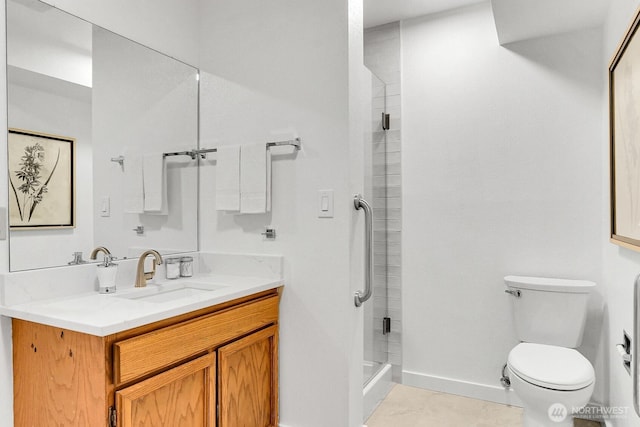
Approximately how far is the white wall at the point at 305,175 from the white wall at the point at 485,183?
0.87 m

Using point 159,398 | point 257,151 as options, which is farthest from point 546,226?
point 159,398

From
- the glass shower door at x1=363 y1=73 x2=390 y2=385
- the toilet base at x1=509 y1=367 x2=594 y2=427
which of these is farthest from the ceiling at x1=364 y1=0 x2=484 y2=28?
the toilet base at x1=509 y1=367 x2=594 y2=427

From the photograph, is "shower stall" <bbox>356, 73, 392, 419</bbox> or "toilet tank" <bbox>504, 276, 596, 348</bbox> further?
"shower stall" <bbox>356, 73, 392, 419</bbox>

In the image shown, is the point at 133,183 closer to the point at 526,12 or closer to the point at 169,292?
the point at 169,292

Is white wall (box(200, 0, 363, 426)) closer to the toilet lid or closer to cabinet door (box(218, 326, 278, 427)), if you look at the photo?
cabinet door (box(218, 326, 278, 427))

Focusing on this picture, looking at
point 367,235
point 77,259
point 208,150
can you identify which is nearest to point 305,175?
point 367,235

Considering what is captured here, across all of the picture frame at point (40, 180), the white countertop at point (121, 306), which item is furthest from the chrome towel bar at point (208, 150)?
the white countertop at point (121, 306)

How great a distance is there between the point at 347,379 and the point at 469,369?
1.13m

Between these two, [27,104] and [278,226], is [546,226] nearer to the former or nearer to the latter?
[278,226]

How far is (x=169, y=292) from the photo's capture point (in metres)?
1.94

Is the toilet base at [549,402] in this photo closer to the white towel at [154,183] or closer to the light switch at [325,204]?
the light switch at [325,204]

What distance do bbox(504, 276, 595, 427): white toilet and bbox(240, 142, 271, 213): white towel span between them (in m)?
1.47

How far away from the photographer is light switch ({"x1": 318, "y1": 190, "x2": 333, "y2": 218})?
1.94 metres

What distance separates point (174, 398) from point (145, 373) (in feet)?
0.62
